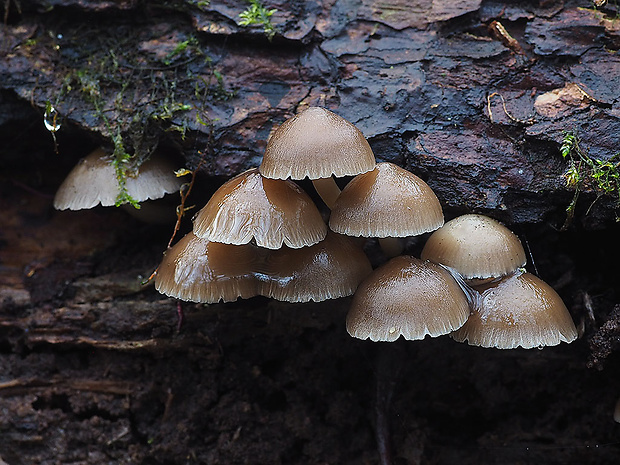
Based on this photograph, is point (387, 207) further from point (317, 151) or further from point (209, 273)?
point (209, 273)

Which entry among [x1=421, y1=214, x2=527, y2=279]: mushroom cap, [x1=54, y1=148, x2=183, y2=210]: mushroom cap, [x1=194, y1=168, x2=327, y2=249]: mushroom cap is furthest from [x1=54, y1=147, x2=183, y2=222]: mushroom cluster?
[x1=421, y1=214, x2=527, y2=279]: mushroom cap

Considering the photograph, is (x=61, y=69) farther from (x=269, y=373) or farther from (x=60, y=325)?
(x=269, y=373)

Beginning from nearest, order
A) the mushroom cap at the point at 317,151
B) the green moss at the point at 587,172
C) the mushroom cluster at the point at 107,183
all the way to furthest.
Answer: the mushroom cap at the point at 317,151, the green moss at the point at 587,172, the mushroom cluster at the point at 107,183

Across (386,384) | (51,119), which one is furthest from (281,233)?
(51,119)

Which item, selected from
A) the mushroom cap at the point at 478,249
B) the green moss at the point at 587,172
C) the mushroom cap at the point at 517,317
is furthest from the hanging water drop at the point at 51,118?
the green moss at the point at 587,172

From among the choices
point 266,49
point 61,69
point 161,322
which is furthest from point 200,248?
point 61,69

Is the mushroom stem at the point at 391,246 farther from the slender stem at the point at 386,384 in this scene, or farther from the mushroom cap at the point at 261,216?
the slender stem at the point at 386,384

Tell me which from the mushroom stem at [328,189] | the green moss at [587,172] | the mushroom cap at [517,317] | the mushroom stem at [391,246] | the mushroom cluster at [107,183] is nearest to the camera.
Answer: the mushroom cap at [517,317]
